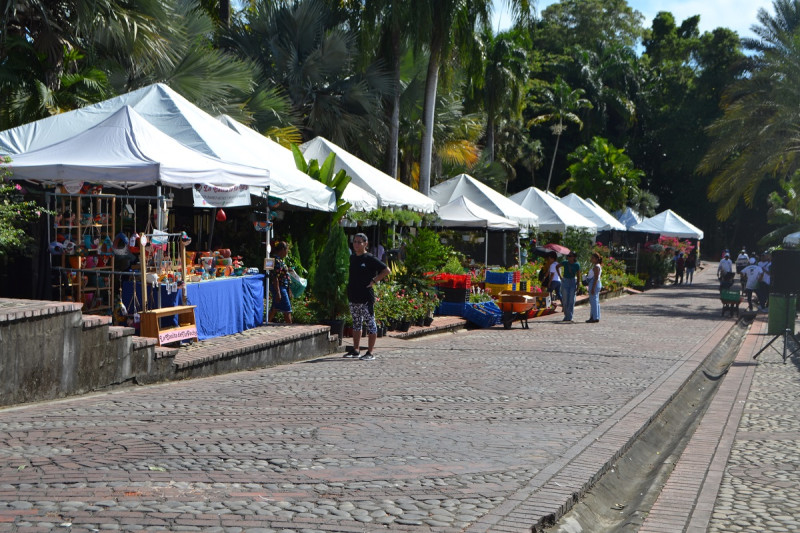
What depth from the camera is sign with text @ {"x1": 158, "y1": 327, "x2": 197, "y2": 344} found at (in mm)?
10969

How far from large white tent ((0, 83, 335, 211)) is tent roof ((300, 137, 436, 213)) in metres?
4.97

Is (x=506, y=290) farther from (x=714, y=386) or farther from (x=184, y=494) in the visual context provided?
(x=184, y=494)

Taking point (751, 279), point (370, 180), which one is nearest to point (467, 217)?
point (370, 180)

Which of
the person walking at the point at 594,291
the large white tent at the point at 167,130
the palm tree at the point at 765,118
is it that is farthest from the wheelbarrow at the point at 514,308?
the palm tree at the point at 765,118

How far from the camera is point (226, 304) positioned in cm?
1302

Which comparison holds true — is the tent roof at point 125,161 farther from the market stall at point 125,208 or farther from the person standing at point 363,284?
the person standing at point 363,284

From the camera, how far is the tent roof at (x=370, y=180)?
2020 centimetres

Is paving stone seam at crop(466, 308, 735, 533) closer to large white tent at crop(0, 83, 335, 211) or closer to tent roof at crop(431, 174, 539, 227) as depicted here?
large white tent at crop(0, 83, 335, 211)

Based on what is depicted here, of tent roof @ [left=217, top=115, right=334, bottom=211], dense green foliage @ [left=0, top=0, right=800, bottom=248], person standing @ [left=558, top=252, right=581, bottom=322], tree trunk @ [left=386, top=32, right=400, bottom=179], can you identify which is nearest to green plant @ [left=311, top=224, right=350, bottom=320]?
tent roof @ [left=217, top=115, right=334, bottom=211]

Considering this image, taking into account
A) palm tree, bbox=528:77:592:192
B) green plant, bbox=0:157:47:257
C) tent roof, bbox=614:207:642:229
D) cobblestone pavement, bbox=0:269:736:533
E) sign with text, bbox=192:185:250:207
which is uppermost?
palm tree, bbox=528:77:592:192

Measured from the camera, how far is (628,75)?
217 ft

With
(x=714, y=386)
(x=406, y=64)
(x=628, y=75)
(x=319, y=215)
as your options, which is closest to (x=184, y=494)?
(x=714, y=386)

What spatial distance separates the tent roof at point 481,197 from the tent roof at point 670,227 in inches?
737

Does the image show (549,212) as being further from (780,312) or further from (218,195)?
(218,195)
